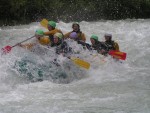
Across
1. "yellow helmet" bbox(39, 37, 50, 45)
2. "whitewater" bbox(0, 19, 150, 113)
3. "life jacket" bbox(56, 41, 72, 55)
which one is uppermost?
"yellow helmet" bbox(39, 37, 50, 45)

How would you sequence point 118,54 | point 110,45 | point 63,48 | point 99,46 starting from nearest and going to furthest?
1. point 63,48
2. point 118,54
3. point 99,46
4. point 110,45

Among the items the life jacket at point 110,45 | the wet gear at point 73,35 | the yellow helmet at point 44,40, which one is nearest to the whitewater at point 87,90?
the life jacket at point 110,45

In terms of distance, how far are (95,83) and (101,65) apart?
1.04m

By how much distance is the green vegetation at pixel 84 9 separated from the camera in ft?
67.3

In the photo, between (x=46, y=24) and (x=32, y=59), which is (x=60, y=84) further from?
(x=46, y=24)

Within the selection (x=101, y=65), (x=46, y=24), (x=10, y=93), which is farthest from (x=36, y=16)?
(x=10, y=93)

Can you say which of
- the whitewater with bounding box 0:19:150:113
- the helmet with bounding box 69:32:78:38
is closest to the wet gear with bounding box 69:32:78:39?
the helmet with bounding box 69:32:78:38

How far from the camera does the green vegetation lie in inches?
807

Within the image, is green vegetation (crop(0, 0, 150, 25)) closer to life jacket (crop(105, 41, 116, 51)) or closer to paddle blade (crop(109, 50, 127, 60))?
life jacket (crop(105, 41, 116, 51))

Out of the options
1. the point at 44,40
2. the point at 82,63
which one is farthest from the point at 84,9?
the point at 82,63

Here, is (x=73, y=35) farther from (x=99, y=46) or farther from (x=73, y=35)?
(x=99, y=46)

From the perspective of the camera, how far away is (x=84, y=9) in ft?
71.9

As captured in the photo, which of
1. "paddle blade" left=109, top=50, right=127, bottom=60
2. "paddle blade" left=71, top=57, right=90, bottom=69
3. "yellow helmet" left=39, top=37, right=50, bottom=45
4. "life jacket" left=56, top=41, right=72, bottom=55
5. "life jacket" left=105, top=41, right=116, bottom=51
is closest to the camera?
"paddle blade" left=71, top=57, right=90, bottom=69

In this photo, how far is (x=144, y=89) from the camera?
9.90 m
